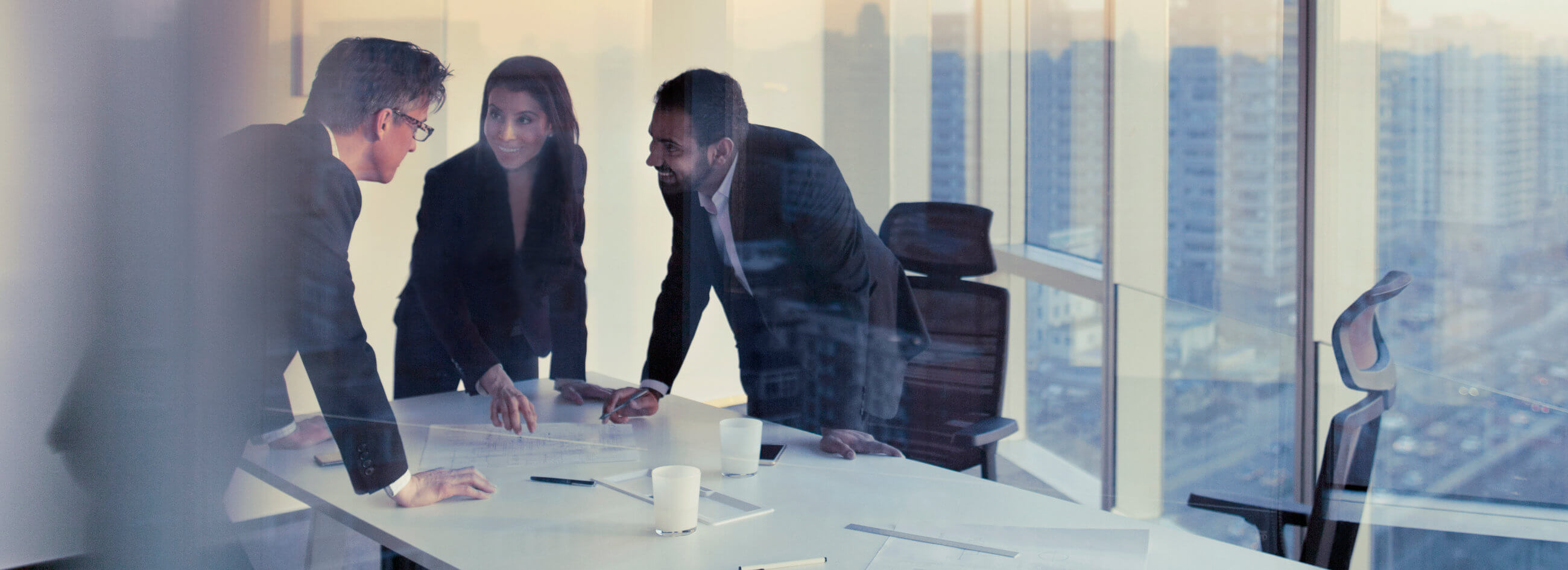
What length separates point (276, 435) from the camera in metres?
1.11

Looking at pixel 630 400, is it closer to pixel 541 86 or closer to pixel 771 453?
pixel 771 453

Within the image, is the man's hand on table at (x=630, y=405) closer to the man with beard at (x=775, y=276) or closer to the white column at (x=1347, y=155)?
the man with beard at (x=775, y=276)

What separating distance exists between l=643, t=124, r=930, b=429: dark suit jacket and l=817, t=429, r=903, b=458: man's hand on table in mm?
66

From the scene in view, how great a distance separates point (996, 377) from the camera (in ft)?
5.97

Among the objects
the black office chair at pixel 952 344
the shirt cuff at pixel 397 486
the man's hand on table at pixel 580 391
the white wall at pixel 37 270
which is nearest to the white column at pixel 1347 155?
the black office chair at pixel 952 344

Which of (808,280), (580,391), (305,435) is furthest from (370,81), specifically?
(808,280)

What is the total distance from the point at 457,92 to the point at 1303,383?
5.33 ft

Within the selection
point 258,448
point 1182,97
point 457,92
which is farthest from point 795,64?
point 258,448

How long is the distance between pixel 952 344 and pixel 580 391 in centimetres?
72

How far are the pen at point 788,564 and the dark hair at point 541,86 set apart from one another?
693 mm

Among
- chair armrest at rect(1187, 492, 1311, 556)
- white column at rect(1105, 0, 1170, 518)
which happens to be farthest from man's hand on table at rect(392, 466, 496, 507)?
white column at rect(1105, 0, 1170, 518)

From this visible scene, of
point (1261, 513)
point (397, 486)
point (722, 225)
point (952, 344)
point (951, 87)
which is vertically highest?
point (951, 87)

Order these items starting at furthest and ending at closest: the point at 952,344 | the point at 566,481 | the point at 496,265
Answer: the point at 952,344
the point at 496,265
the point at 566,481

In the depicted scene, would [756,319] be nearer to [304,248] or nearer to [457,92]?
[457,92]
